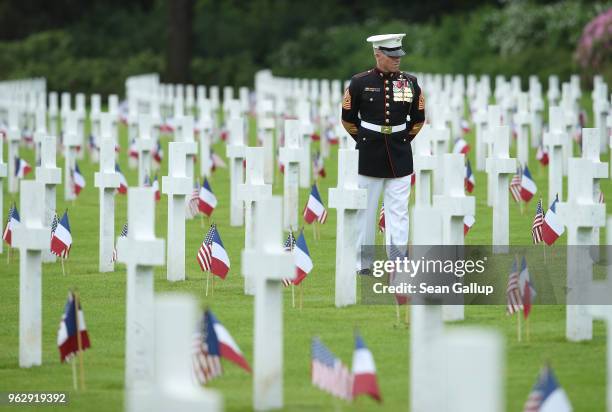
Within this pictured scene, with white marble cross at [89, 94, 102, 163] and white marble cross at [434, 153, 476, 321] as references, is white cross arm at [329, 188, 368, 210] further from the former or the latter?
white marble cross at [89, 94, 102, 163]

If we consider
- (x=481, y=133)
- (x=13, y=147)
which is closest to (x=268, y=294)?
(x=13, y=147)

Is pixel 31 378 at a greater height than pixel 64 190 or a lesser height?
lesser

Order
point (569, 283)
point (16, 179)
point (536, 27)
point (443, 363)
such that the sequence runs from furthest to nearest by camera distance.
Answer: point (536, 27)
point (16, 179)
point (569, 283)
point (443, 363)

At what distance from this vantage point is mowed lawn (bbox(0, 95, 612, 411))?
8617mm

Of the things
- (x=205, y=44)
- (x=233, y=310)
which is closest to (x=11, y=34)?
(x=205, y=44)

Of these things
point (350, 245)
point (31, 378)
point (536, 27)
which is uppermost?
point (536, 27)

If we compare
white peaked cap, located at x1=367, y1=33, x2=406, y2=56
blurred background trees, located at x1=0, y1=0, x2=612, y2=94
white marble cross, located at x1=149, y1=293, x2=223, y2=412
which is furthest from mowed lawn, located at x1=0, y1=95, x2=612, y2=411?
blurred background trees, located at x1=0, y1=0, x2=612, y2=94

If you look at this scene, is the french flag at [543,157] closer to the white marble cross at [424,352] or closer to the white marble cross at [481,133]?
the white marble cross at [481,133]

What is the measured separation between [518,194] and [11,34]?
37.7 meters

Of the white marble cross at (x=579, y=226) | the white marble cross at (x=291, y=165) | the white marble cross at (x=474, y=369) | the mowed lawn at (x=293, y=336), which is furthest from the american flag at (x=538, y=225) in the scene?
the white marble cross at (x=474, y=369)

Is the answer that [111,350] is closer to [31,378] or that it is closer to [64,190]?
[31,378]

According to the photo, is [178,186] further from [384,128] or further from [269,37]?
[269,37]

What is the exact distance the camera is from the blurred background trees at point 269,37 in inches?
1570

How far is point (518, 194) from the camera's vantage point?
15.8 m
